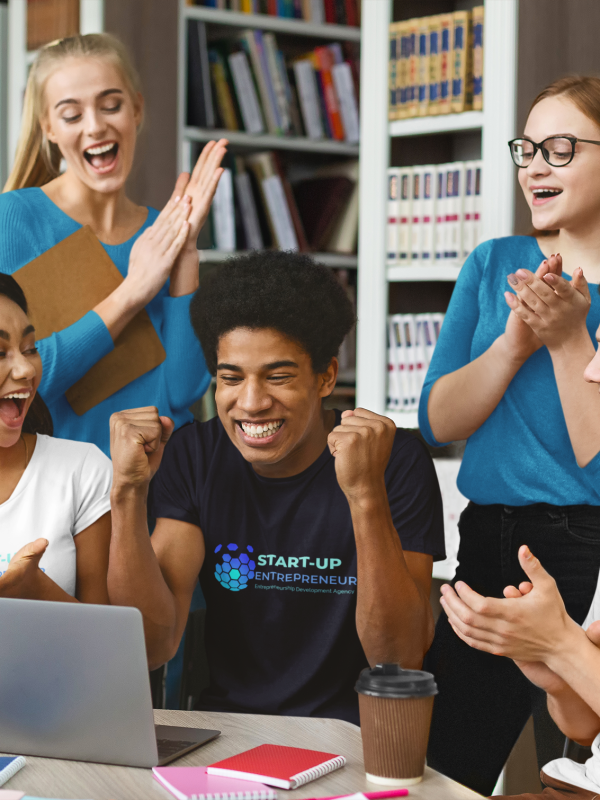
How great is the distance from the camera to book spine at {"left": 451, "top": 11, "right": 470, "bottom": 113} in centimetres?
231

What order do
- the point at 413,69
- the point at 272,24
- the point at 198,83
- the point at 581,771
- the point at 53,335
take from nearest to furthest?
the point at 581,771, the point at 53,335, the point at 413,69, the point at 198,83, the point at 272,24

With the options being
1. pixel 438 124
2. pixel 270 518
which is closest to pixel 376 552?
pixel 270 518

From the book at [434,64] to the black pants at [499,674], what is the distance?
3.81ft

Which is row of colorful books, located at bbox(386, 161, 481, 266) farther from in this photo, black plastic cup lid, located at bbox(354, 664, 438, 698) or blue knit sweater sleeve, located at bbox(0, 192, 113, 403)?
black plastic cup lid, located at bbox(354, 664, 438, 698)

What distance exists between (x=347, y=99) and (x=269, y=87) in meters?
0.29

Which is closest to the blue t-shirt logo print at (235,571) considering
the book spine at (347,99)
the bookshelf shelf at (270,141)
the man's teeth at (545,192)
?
the man's teeth at (545,192)

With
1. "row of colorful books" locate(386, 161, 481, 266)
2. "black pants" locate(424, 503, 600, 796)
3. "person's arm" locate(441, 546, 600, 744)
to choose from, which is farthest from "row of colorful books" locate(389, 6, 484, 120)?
"person's arm" locate(441, 546, 600, 744)

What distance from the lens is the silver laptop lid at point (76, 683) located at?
1024 millimetres

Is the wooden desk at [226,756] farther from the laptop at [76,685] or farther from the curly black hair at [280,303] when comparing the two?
the curly black hair at [280,303]

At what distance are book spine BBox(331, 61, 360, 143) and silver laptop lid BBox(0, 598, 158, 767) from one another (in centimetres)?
249

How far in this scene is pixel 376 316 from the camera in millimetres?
2471

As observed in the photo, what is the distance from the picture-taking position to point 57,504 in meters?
1.58

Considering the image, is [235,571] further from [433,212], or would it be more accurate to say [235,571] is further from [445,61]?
[445,61]

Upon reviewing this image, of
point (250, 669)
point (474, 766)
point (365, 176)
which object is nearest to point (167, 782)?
point (250, 669)
